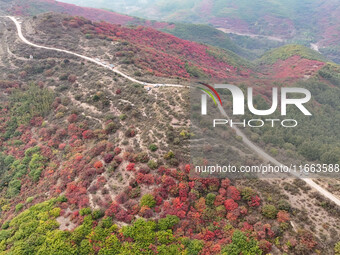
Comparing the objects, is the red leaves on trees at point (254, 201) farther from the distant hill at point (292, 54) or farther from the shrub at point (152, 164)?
the distant hill at point (292, 54)

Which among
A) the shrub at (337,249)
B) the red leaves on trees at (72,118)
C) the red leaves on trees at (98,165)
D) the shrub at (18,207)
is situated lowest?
the shrub at (18,207)

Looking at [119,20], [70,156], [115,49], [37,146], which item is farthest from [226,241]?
[119,20]

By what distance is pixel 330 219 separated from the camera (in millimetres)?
22672

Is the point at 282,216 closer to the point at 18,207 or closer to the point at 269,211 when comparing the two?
the point at 269,211

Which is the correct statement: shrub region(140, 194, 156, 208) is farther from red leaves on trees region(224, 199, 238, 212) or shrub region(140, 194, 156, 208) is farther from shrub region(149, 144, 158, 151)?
red leaves on trees region(224, 199, 238, 212)

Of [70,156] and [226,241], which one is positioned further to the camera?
[70,156]

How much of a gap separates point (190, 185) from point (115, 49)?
52887mm

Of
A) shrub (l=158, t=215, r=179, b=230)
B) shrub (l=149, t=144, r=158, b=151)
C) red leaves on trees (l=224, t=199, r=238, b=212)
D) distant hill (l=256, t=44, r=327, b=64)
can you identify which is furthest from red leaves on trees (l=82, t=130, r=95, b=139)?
distant hill (l=256, t=44, r=327, b=64)

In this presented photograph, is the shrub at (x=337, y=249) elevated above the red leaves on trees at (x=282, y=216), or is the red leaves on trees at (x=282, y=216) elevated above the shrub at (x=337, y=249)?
the red leaves on trees at (x=282, y=216)

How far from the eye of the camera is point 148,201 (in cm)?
2548

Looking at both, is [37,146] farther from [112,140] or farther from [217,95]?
[217,95]

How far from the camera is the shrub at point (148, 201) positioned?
996 inches

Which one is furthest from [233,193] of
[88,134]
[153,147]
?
[88,134]

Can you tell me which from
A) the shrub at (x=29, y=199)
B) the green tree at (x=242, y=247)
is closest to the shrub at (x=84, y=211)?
the shrub at (x=29, y=199)
